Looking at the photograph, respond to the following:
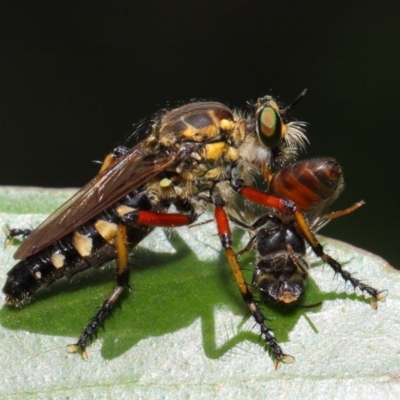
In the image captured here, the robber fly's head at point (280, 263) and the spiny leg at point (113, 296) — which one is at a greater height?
the robber fly's head at point (280, 263)

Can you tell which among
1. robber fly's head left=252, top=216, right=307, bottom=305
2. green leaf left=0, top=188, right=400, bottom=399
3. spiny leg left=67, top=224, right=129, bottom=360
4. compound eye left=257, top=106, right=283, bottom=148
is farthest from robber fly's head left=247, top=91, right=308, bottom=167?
spiny leg left=67, top=224, right=129, bottom=360

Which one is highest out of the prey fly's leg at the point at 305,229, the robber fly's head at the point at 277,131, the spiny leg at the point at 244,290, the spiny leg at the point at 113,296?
the robber fly's head at the point at 277,131

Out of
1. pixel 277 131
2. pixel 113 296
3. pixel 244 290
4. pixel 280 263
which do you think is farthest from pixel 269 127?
pixel 113 296

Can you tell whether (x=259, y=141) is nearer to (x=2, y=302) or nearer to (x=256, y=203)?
(x=256, y=203)

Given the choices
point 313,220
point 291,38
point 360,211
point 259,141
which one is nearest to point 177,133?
point 259,141

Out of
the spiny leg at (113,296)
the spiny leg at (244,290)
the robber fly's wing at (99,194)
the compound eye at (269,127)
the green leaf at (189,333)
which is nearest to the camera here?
the green leaf at (189,333)

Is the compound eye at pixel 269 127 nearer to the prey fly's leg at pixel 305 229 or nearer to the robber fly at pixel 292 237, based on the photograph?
the robber fly at pixel 292 237

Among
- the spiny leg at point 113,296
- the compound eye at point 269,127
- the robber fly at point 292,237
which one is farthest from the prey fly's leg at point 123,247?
the compound eye at point 269,127
